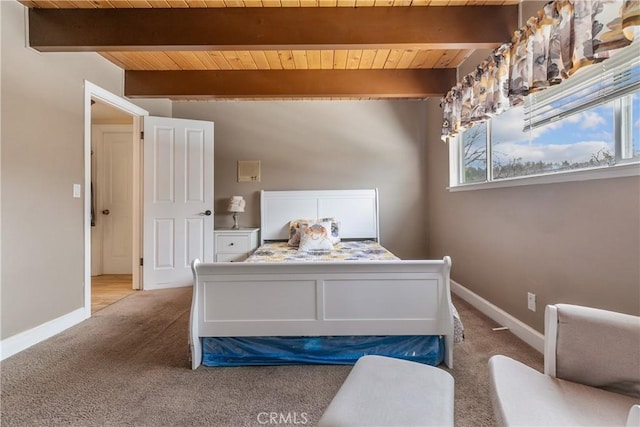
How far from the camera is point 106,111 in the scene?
4.16 m

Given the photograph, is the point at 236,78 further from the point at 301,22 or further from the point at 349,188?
the point at 349,188

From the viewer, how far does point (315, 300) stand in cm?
187

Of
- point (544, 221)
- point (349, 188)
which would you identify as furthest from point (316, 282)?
point (349, 188)

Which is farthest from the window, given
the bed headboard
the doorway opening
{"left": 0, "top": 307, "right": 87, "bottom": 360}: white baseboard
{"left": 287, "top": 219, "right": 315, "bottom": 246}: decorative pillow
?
the doorway opening

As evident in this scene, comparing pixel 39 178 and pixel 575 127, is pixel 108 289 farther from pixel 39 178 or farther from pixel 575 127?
pixel 575 127

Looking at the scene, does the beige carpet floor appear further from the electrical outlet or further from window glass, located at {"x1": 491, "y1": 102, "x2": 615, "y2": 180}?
window glass, located at {"x1": 491, "y1": 102, "x2": 615, "y2": 180}

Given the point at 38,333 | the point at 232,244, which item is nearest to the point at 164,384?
the point at 38,333

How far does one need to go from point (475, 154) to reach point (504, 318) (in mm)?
1602

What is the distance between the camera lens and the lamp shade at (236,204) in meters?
3.91

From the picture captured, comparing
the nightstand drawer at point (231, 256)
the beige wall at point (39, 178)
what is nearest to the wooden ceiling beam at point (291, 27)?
the beige wall at point (39, 178)

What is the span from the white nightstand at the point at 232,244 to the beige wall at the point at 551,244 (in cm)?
253

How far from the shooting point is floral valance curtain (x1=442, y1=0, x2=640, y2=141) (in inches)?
51.2

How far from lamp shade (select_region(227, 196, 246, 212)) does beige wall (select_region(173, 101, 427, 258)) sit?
15.7 inches

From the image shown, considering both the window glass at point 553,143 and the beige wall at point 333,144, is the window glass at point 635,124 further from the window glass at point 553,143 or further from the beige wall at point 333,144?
the beige wall at point 333,144
